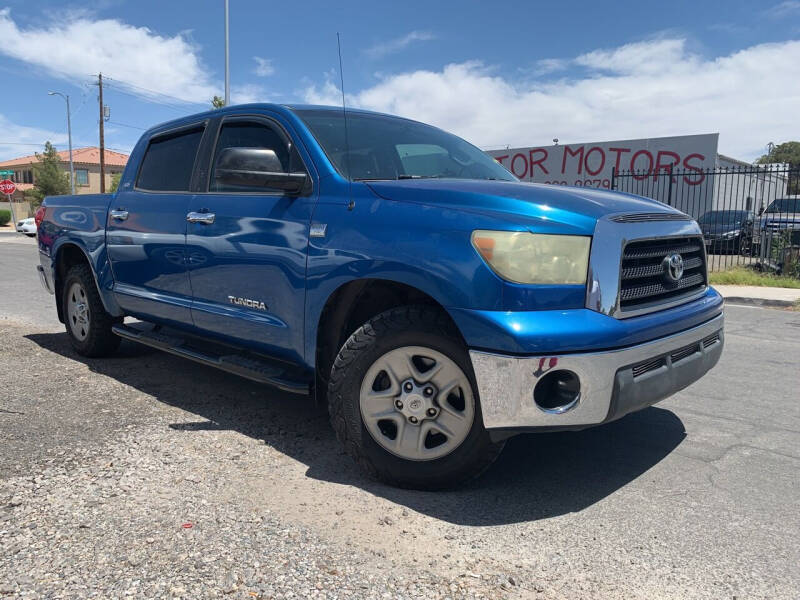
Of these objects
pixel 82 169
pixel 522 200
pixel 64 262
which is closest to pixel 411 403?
pixel 522 200

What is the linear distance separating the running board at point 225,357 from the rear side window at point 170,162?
1019mm

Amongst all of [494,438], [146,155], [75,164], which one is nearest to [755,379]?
[494,438]

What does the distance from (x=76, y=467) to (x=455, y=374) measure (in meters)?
1.91

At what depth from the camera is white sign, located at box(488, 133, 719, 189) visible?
77.2ft

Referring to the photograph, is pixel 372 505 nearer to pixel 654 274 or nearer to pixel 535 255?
pixel 535 255

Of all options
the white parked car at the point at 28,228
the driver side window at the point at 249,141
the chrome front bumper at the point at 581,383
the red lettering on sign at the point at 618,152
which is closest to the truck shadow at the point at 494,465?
the chrome front bumper at the point at 581,383

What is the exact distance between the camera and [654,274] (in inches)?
120

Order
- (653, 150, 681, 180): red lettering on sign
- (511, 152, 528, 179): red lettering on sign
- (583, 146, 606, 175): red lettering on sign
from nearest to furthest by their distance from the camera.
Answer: (653, 150, 681, 180): red lettering on sign, (583, 146, 606, 175): red lettering on sign, (511, 152, 528, 179): red lettering on sign

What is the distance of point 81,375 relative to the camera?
A: 498 centimetres

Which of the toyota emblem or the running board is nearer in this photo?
the toyota emblem

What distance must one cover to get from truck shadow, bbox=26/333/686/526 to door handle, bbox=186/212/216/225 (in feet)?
3.89

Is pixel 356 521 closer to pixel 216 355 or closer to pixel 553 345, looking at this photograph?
pixel 553 345

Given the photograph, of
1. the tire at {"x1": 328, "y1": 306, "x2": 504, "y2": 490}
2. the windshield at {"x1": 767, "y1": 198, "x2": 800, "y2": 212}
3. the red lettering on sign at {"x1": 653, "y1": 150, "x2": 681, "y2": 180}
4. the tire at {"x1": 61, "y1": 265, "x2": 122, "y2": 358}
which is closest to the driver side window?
the tire at {"x1": 328, "y1": 306, "x2": 504, "y2": 490}

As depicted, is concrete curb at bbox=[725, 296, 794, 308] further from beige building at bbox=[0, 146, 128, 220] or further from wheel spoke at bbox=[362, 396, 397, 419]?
beige building at bbox=[0, 146, 128, 220]
